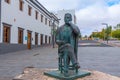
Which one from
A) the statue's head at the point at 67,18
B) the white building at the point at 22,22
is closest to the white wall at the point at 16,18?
the white building at the point at 22,22

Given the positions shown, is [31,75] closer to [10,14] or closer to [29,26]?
[10,14]

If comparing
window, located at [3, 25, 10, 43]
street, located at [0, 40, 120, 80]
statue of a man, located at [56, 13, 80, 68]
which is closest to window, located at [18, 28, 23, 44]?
window, located at [3, 25, 10, 43]

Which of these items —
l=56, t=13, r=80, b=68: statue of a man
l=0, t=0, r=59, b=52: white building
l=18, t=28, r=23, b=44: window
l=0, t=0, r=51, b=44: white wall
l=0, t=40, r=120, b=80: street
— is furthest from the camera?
l=18, t=28, r=23, b=44: window

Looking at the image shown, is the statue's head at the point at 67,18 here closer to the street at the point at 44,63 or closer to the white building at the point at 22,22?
the street at the point at 44,63

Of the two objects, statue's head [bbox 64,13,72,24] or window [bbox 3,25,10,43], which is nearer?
statue's head [bbox 64,13,72,24]

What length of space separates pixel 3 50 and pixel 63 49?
17.3 m

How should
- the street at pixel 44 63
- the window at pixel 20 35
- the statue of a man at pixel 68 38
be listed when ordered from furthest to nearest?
the window at pixel 20 35 < the street at pixel 44 63 < the statue of a man at pixel 68 38

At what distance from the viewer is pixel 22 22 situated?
30.8 m

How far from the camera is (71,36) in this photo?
7840mm

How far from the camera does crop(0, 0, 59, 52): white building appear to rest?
24922 millimetres

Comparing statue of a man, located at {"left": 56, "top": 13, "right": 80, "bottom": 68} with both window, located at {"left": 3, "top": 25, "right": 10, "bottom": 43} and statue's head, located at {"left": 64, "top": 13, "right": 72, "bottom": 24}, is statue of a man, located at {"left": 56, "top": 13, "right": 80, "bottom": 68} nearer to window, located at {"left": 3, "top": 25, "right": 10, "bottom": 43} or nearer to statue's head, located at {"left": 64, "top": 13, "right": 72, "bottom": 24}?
statue's head, located at {"left": 64, "top": 13, "right": 72, "bottom": 24}

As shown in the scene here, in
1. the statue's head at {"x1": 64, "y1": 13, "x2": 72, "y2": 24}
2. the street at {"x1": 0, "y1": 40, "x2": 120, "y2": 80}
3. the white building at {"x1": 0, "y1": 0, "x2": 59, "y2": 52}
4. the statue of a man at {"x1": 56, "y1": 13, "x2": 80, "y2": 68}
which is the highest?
the white building at {"x1": 0, "y1": 0, "x2": 59, "y2": 52}

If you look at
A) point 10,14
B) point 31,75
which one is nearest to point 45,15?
point 10,14

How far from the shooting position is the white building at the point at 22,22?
24.9 metres
